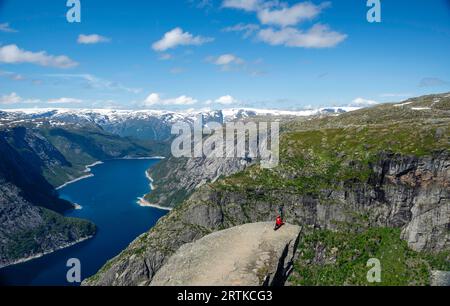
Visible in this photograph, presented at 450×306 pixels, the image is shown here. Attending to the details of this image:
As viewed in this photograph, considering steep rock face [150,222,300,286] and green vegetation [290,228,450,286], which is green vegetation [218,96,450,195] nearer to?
green vegetation [290,228,450,286]

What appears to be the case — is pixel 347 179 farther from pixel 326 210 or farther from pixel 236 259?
pixel 236 259

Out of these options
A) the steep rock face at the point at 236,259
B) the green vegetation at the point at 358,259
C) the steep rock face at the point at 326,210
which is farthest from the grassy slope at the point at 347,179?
the steep rock face at the point at 236,259

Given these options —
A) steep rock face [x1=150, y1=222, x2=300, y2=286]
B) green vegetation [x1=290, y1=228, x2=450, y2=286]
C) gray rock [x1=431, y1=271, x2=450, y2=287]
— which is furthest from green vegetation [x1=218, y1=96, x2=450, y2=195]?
steep rock face [x1=150, y1=222, x2=300, y2=286]

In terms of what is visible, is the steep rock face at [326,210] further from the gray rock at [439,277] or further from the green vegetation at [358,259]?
the gray rock at [439,277]

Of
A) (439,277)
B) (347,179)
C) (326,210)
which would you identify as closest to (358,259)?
(439,277)

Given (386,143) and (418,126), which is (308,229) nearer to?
(386,143)
